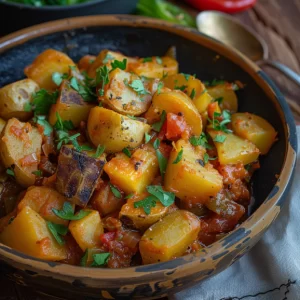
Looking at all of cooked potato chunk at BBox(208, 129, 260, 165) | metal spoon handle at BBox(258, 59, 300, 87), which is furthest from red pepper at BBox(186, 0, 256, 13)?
cooked potato chunk at BBox(208, 129, 260, 165)

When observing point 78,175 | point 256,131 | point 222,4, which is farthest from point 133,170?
point 222,4

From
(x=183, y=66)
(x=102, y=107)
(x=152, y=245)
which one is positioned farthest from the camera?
(x=183, y=66)

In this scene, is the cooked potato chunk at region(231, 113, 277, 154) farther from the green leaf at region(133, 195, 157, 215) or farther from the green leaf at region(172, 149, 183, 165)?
the green leaf at region(133, 195, 157, 215)

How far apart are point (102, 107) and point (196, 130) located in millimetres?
324

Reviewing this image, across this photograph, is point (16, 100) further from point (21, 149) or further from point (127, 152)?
point (127, 152)

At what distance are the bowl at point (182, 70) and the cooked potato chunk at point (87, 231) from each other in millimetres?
152

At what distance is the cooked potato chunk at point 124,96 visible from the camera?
151 centimetres

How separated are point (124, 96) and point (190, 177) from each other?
357 mm

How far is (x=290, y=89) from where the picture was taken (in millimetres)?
2408

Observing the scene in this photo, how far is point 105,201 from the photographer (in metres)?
1.42

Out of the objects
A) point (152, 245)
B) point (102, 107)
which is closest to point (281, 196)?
point (152, 245)

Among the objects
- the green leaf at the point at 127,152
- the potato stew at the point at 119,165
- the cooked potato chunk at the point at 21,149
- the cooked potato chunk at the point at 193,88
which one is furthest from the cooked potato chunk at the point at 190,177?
the cooked potato chunk at the point at 21,149

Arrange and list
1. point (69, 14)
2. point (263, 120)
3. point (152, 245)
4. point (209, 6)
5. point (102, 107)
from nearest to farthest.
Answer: point (152, 245) → point (102, 107) → point (263, 120) → point (69, 14) → point (209, 6)

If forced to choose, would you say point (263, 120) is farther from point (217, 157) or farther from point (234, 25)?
point (234, 25)
